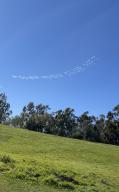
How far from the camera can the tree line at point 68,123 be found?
376 ft

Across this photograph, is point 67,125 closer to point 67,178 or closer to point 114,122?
point 114,122

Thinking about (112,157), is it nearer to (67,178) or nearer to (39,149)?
(39,149)

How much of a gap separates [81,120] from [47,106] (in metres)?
22.1

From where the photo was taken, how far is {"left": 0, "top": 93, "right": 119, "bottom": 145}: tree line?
11450cm

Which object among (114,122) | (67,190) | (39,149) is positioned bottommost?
(67,190)

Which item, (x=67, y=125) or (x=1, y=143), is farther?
(x=67, y=125)

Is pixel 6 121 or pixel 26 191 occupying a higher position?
pixel 6 121

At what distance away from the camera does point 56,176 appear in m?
23.8

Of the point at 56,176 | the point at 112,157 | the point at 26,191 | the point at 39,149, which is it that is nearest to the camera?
the point at 26,191

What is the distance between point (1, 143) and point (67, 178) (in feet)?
81.2

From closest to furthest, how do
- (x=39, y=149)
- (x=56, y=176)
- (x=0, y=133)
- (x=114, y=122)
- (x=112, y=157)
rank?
(x=56, y=176) < (x=39, y=149) < (x=112, y=157) < (x=0, y=133) < (x=114, y=122)

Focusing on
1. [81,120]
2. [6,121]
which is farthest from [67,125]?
[6,121]

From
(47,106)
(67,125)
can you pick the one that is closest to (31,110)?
(47,106)

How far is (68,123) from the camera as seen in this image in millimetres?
134625
